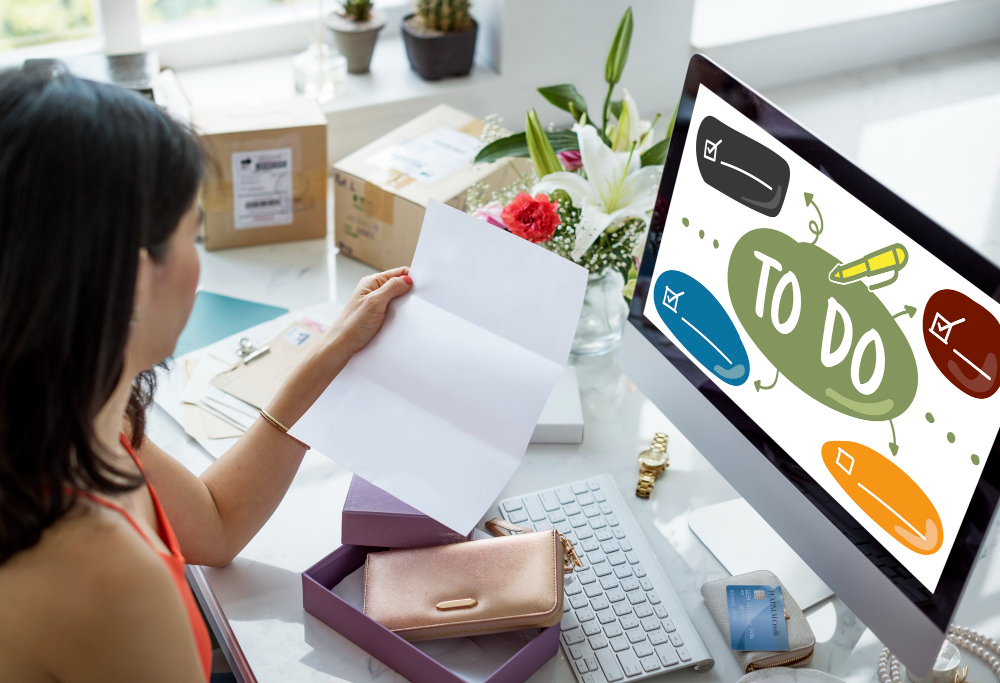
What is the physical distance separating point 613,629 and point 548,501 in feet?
0.63

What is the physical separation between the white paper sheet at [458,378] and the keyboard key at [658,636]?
235 mm

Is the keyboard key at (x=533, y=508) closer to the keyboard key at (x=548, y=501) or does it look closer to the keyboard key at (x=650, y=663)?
the keyboard key at (x=548, y=501)

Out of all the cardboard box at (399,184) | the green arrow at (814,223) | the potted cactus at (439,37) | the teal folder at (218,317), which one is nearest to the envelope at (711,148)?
the green arrow at (814,223)

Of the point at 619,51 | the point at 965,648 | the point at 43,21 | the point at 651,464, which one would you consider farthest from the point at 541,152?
the point at 43,21

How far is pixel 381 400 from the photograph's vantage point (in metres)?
0.94

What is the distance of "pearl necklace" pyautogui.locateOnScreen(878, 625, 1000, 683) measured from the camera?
3.00 ft

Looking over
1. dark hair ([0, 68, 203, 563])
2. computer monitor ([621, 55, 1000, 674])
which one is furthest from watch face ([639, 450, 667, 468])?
dark hair ([0, 68, 203, 563])

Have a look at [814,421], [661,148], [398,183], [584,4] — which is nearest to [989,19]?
[584,4]

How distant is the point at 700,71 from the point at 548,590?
21.1 inches

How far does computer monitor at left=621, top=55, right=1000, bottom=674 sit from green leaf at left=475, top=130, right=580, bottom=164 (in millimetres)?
380

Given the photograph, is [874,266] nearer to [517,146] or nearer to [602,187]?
[602,187]

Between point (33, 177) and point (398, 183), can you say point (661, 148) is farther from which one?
point (33, 177)

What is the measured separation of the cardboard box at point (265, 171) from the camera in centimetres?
143

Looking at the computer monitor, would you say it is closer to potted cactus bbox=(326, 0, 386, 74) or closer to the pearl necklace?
the pearl necklace
